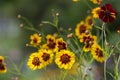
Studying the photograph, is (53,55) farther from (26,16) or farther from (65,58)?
(26,16)

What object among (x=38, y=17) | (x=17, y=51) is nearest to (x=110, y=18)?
(x=17, y=51)

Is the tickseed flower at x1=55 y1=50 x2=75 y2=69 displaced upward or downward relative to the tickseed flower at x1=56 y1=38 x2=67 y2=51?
downward

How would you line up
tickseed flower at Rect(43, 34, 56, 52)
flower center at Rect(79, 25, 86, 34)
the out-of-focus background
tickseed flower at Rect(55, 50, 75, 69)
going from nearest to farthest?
tickseed flower at Rect(55, 50, 75, 69) → tickseed flower at Rect(43, 34, 56, 52) → flower center at Rect(79, 25, 86, 34) → the out-of-focus background

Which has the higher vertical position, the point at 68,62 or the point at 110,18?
the point at 110,18

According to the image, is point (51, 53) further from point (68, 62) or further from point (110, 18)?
point (110, 18)

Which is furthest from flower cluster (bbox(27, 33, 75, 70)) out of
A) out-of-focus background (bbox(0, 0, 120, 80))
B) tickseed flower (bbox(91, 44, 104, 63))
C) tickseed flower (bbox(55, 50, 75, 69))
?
out-of-focus background (bbox(0, 0, 120, 80))

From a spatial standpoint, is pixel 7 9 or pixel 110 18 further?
pixel 7 9

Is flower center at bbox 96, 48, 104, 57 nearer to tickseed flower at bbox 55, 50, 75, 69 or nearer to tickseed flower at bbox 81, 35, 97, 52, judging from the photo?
tickseed flower at bbox 81, 35, 97, 52
